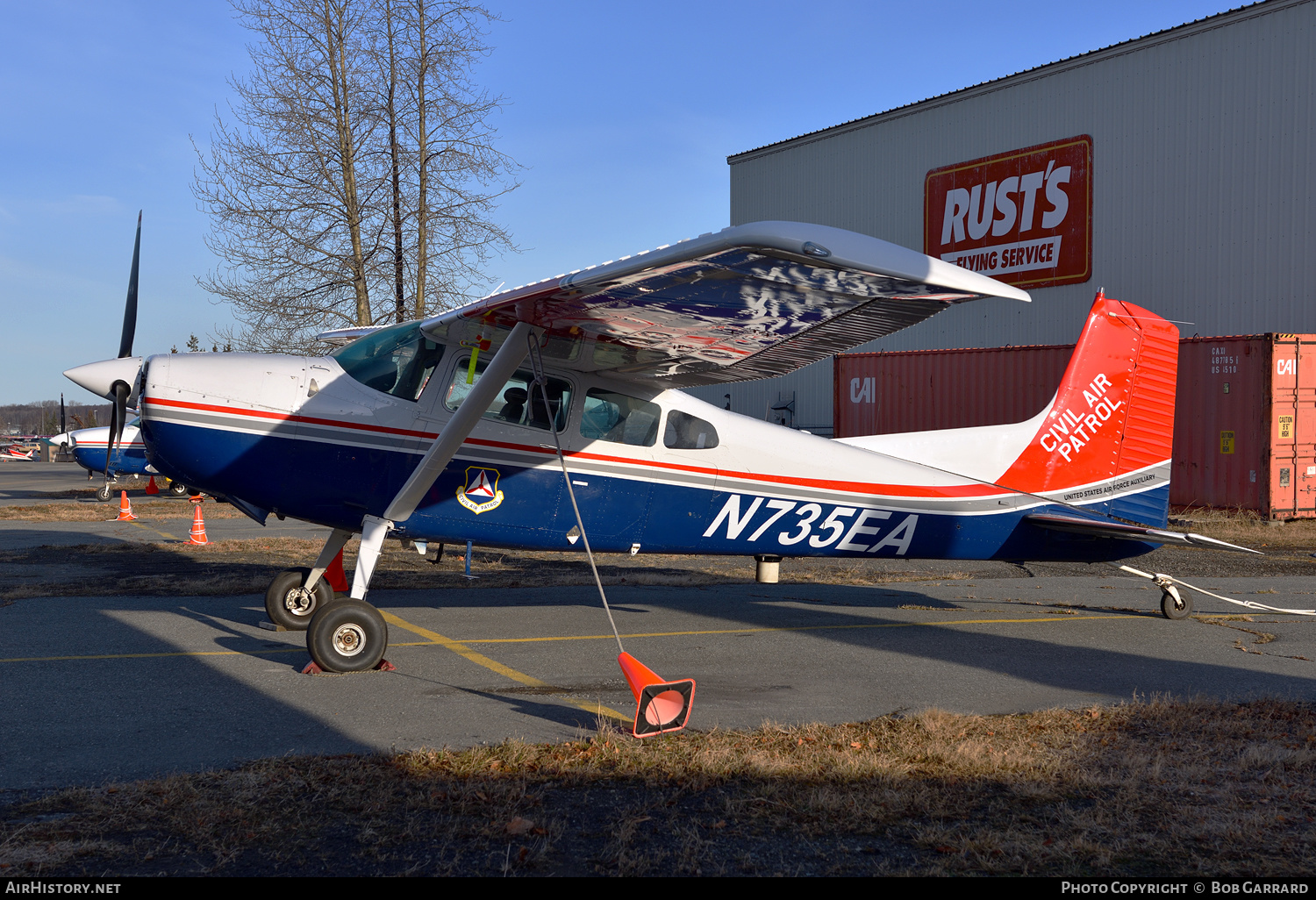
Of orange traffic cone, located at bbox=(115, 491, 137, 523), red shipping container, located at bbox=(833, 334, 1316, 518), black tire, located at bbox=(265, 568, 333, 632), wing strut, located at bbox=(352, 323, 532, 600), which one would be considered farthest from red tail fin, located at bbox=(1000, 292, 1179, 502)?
orange traffic cone, located at bbox=(115, 491, 137, 523)

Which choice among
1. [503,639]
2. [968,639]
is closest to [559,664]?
[503,639]

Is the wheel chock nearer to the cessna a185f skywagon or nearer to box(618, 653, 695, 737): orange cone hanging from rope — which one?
the cessna a185f skywagon

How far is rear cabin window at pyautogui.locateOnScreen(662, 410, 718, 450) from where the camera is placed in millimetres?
7547

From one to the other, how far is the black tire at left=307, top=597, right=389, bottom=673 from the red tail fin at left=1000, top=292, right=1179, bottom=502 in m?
5.38

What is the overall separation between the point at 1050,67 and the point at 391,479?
22.8 meters

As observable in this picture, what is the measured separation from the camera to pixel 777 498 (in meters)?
7.82

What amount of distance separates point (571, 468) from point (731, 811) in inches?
149

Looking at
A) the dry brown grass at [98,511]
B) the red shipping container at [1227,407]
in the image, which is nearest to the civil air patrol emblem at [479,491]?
the dry brown grass at [98,511]

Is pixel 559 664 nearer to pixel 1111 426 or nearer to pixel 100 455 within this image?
pixel 1111 426

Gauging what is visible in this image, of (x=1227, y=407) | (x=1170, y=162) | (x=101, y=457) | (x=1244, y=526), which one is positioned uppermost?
(x=1170, y=162)

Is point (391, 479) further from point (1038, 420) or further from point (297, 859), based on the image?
point (1038, 420)

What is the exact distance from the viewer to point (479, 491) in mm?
7008

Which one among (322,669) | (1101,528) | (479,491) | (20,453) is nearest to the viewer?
(322,669)

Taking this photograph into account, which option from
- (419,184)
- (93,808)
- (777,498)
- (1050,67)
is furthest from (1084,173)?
(93,808)
